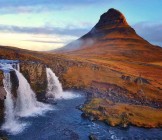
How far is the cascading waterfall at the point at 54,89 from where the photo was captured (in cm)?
6038

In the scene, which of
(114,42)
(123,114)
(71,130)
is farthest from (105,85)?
(114,42)

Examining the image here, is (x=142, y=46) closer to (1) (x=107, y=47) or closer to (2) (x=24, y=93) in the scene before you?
(1) (x=107, y=47)

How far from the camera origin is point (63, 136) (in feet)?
127

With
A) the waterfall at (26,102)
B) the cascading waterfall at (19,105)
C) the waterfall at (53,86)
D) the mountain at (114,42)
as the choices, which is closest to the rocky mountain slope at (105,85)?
A: the waterfall at (53,86)

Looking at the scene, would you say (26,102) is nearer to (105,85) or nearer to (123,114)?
(123,114)

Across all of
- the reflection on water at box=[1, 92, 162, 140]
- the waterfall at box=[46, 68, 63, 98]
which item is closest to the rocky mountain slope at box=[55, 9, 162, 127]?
the reflection on water at box=[1, 92, 162, 140]

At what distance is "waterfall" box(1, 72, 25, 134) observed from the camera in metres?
40.3

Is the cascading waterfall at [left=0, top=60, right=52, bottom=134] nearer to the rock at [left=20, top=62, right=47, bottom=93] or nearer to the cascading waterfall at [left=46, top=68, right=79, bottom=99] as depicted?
the rock at [left=20, top=62, right=47, bottom=93]

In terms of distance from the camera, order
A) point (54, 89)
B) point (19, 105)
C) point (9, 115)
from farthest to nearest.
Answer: point (54, 89)
point (19, 105)
point (9, 115)

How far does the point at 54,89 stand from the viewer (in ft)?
209

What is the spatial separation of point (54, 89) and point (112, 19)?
439ft

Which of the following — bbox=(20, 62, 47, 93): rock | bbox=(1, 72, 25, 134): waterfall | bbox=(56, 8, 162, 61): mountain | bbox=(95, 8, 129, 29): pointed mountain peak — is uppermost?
bbox=(95, 8, 129, 29): pointed mountain peak

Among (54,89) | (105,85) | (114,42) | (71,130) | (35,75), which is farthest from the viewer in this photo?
(114,42)

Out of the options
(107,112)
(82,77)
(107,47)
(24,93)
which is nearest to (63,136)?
(107,112)
